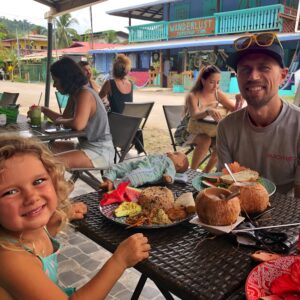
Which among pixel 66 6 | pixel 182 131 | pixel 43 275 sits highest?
pixel 66 6

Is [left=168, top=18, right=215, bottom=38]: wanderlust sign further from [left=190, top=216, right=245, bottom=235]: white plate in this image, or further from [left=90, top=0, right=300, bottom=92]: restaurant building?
[left=190, top=216, right=245, bottom=235]: white plate

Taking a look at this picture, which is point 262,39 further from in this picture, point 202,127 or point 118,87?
point 118,87

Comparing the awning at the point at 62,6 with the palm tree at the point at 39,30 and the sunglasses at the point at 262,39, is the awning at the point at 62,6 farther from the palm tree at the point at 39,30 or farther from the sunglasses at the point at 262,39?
the palm tree at the point at 39,30

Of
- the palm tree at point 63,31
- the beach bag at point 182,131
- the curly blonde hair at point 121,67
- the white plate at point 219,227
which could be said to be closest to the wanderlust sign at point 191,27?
the curly blonde hair at point 121,67

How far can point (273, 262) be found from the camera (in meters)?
0.94

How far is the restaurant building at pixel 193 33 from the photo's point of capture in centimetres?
1595

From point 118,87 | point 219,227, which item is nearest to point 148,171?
point 219,227

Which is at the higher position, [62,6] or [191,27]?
[191,27]

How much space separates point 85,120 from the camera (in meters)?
3.25

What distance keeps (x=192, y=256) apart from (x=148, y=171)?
2.31ft

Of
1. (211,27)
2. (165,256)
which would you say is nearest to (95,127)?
(165,256)

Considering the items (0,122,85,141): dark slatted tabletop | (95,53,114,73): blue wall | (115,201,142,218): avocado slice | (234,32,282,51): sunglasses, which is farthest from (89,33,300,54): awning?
(115,201,142,218): avocado slice

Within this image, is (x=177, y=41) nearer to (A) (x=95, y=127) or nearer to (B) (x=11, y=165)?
(A) (x=95, y=127)

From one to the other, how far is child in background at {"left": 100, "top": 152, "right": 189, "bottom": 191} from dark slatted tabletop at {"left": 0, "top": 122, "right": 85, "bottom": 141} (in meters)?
1.52
